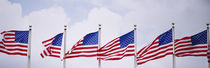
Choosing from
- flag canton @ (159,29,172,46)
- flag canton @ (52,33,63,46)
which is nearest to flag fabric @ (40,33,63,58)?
flag canton @ (52,33,63,46)

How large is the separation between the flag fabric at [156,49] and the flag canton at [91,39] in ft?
16.0

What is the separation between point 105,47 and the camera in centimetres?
3588

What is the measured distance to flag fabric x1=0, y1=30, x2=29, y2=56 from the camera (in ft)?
121

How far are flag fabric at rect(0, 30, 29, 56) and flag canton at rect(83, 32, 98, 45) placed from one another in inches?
260


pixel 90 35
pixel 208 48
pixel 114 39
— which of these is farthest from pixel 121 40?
pixel 208 48

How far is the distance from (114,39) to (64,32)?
19.9ft

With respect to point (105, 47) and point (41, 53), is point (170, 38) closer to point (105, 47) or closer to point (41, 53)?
point (105, 47)

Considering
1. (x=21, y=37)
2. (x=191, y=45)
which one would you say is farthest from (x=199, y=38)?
(x=21, y=37)

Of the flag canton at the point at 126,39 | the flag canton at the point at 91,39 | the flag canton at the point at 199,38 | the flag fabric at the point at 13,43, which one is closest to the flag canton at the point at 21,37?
the flag fabric at the point at 13,43

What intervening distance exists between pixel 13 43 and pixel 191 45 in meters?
18.7

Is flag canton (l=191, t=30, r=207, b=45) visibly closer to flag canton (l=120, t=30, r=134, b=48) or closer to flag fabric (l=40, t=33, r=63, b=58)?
flag canton (l=120, t=30, r=134, b=48)

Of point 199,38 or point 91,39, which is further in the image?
point 91,39

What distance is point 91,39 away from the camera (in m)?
36.7

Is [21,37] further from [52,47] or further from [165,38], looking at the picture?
[165,38]
